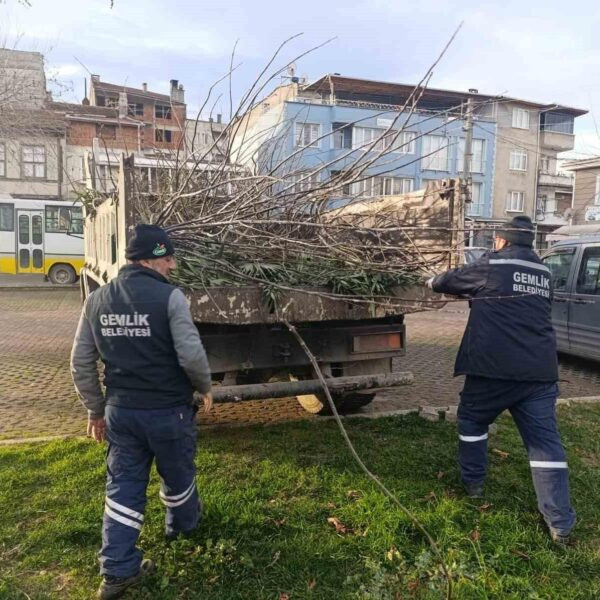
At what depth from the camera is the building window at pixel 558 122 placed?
45688mm

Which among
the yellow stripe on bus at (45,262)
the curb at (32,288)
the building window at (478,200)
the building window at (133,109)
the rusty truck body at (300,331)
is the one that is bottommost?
the curb at (32,288)

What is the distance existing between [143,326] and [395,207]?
9.62ft

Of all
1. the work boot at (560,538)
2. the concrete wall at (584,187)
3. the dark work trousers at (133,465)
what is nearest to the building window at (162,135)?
the dark work trousers at (133,465)

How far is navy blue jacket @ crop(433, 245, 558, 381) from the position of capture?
136 inches

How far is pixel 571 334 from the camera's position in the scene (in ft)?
26.6

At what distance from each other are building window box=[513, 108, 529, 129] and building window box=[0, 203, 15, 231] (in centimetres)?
3805

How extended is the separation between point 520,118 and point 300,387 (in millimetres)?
46410

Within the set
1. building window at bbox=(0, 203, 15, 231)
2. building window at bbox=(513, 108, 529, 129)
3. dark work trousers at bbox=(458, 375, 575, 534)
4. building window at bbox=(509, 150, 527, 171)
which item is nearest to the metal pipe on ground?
dark work trousers at bbox=(458, 375, 575, 534)

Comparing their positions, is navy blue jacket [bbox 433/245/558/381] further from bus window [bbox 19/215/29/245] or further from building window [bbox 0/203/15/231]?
building window [bbox 0/203/15/231]

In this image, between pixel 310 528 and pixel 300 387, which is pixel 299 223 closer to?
pixel 300 387

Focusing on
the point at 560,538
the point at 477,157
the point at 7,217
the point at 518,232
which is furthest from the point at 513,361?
the point at 477,157

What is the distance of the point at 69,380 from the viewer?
695 centimetres

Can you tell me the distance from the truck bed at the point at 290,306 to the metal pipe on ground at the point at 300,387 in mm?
535

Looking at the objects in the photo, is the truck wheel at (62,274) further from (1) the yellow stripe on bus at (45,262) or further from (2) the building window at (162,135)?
(2) the building window at (162,135)
